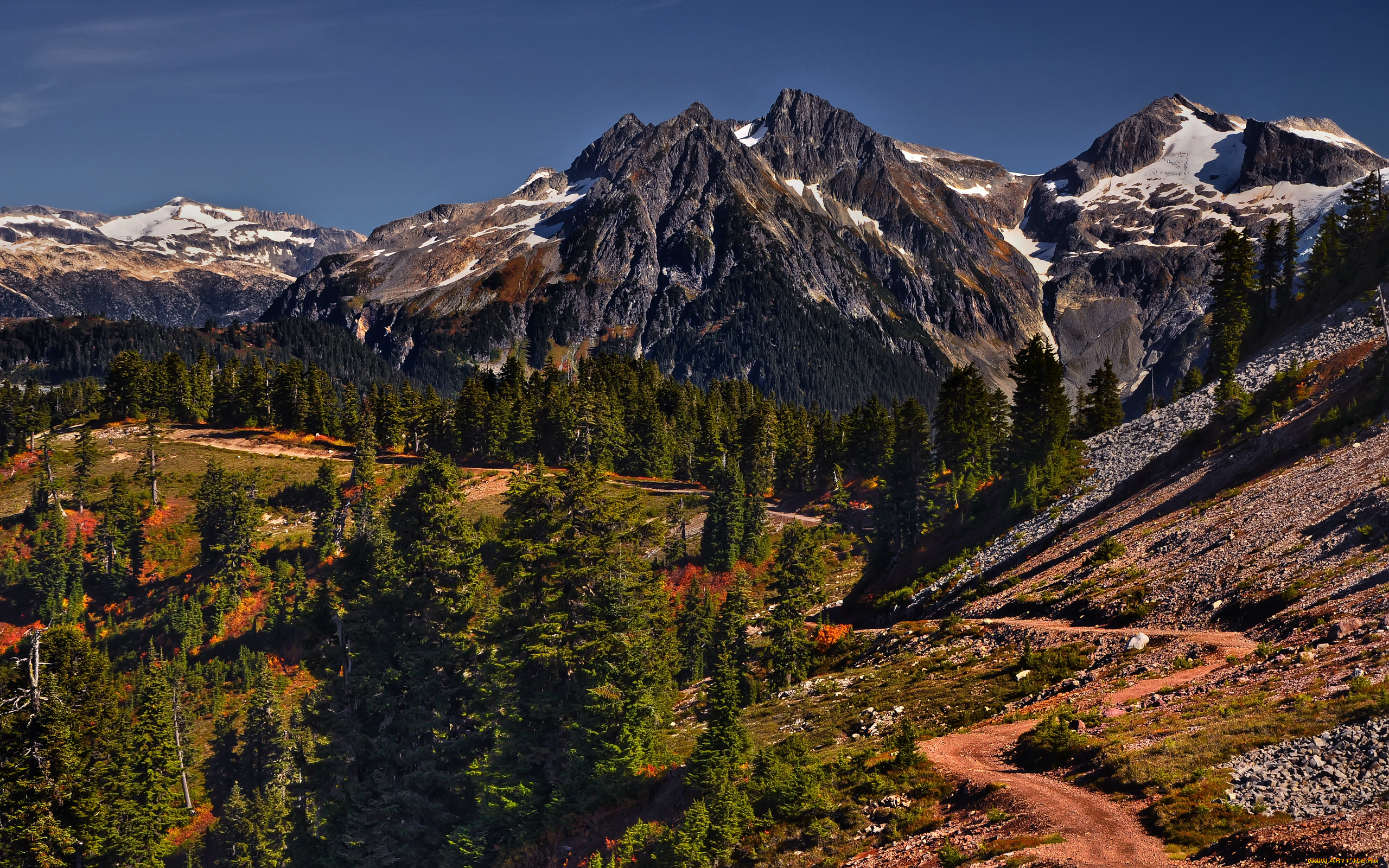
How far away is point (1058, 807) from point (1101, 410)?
85.1 metres

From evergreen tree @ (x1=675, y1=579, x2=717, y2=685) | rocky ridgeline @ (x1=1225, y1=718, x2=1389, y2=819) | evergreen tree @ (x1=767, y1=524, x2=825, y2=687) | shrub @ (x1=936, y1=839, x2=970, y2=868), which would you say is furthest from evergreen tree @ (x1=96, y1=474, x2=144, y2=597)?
rocky ridgeline @ (x1=1225, y1=718, x2=1389, y2=819)

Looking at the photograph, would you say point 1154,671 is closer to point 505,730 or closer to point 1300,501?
point 1300,501

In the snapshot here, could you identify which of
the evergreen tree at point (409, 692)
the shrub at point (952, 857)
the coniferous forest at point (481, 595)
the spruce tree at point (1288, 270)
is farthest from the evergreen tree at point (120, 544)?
the spruce tree at point (1288, 270)

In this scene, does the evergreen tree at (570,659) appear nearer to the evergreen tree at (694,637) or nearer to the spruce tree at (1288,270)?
the evergreen tree at (694,637)

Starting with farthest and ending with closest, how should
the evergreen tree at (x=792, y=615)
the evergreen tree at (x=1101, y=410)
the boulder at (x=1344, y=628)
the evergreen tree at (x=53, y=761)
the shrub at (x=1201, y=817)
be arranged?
the evergreen tree at (x=1101, y=410) < the evergreen tree at (x=792, y=615) < the evergreen tree at (x=53, y=761) < the boulder at (x=1344, y=628) < the shrub at (x=1201, y=817)

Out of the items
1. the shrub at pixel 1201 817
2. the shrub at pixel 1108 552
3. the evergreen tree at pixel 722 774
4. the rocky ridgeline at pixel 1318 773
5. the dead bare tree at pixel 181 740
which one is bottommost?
the dead bare tree at pixel 181 740

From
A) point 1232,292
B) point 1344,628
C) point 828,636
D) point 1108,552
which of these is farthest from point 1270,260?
point 1344,628

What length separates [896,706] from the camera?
37.7m

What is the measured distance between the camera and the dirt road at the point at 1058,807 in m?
18.7

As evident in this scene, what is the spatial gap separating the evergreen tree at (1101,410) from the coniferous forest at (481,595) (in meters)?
0.51

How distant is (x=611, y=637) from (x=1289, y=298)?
Result: 9082 cm

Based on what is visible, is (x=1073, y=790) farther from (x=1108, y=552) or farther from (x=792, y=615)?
(x=792, y=615)

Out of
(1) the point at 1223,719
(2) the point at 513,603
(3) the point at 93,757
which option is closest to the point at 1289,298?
(1) the point at 1223,719

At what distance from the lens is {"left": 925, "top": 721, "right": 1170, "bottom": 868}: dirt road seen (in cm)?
1872
